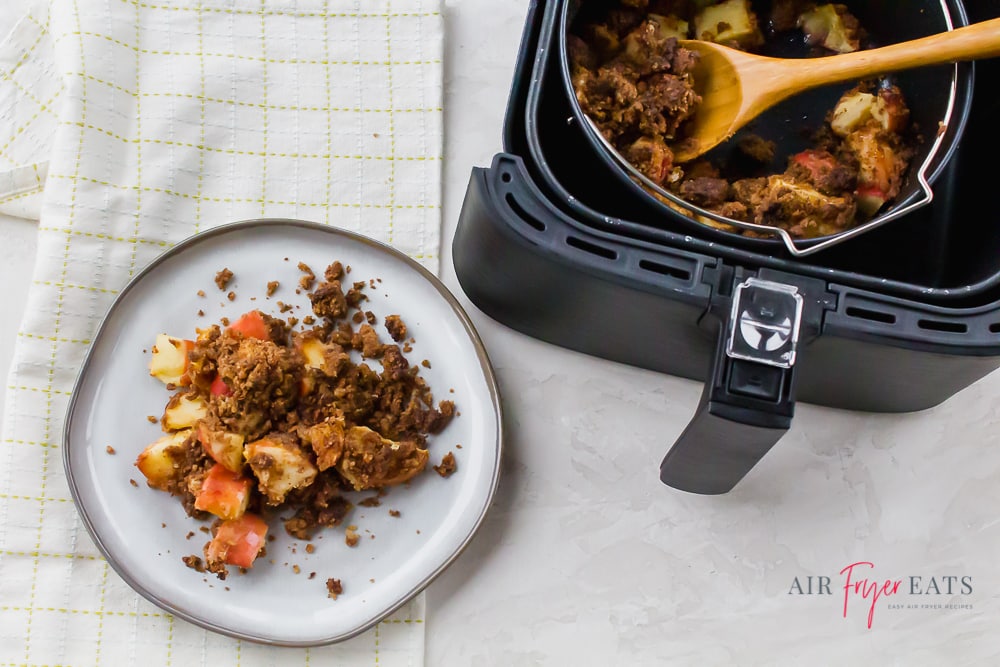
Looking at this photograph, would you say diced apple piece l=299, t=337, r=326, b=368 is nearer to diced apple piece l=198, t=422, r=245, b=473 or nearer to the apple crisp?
the apple crisp

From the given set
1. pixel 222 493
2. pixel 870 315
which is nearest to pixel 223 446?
pixel 222 493

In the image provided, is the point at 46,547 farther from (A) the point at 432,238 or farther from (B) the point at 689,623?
(B) the point at 689,623

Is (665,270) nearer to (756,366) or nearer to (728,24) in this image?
(756,366)

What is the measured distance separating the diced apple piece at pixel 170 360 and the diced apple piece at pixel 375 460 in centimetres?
21

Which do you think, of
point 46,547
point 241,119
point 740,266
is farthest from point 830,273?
point 46,547

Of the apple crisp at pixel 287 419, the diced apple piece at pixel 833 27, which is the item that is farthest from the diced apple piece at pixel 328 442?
the diced apple piece at pixel 833 27

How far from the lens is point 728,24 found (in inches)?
34.9

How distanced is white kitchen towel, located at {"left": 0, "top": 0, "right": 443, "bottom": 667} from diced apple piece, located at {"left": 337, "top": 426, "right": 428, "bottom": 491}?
0.16m

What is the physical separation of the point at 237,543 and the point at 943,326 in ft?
2.30

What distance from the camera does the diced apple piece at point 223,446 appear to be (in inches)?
32.4

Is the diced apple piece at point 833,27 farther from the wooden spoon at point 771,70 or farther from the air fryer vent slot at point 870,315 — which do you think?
the air fryer vent slot at point 870,315

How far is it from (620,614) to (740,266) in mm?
437

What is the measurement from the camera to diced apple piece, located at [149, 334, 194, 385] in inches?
35.3

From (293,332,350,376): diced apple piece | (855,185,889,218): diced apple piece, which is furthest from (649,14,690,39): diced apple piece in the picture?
(293,332,350,376): diced apple piece
